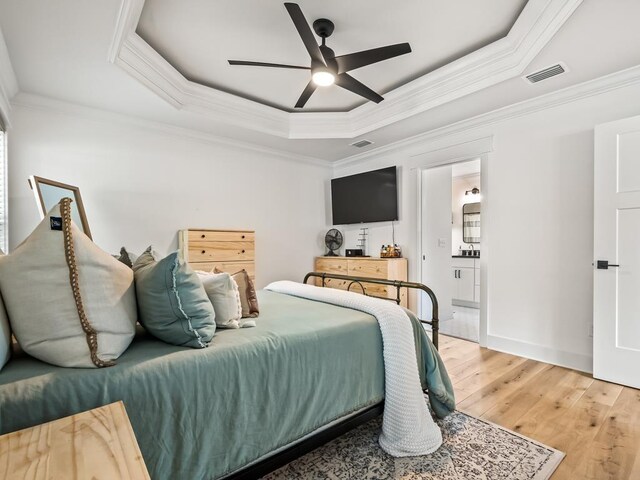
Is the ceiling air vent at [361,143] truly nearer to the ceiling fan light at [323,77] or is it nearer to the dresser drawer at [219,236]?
the dresser drawer at [219,236]

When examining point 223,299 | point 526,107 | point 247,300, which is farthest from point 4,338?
point 526,107

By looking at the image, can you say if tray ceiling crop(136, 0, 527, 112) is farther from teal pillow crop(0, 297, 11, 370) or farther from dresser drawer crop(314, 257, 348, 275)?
dresser drawer crop(314, 257, 348, 275)

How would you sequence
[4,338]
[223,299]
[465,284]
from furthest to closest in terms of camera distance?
1. [465,284]
2. [223,299]
3. [4,338]

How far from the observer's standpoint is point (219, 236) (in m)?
3.77

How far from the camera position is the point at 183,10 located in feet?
7.45

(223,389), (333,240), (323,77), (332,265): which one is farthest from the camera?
(333,240)

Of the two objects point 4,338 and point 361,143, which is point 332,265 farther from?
point 4,338

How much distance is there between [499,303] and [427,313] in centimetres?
117

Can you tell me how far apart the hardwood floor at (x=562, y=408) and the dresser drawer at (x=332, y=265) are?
6.54ft

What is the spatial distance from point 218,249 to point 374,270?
77.6 inches

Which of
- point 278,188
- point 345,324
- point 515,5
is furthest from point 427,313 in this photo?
point 515,5

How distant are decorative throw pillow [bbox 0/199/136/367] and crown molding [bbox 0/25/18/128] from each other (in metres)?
2.04

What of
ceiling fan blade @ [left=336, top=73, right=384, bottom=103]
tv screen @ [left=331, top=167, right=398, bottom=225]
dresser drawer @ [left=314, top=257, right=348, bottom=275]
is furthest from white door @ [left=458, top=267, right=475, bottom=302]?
ceiling fan blade @ [left=336, top=73, right=384, bottom=103]

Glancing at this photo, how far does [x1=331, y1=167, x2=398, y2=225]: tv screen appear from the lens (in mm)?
4523
